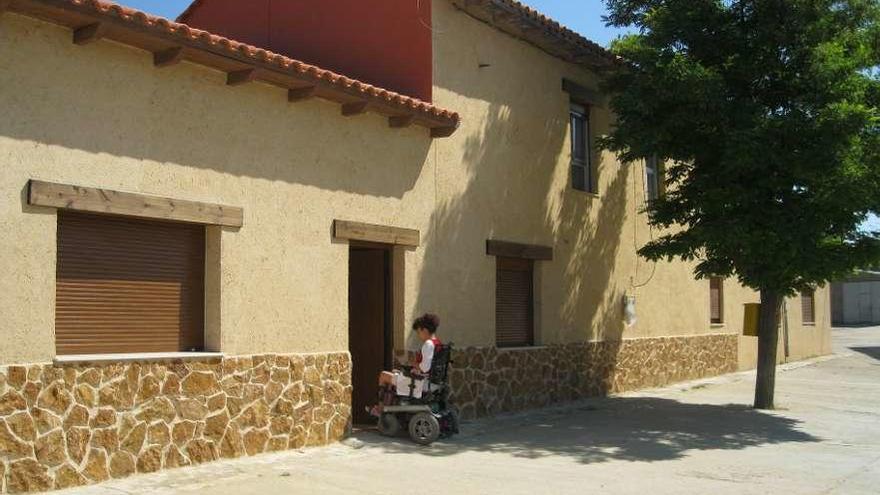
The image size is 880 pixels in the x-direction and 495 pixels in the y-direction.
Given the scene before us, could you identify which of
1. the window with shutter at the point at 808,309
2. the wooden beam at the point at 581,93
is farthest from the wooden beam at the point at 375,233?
the window with shutter at the point at 808,309

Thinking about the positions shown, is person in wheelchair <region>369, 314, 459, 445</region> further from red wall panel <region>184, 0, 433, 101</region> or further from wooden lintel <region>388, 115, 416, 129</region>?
red wall panel <region>184, 0, 433, 101</region>

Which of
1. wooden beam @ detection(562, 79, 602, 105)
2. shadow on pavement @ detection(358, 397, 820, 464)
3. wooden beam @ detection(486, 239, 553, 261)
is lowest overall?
shadow on pavement @ detection(358, 397, 820, 464)

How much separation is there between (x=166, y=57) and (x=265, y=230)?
2.16m

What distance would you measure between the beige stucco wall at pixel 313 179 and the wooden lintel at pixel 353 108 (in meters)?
0.13

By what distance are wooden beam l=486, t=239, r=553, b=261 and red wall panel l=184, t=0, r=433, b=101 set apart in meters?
2.54

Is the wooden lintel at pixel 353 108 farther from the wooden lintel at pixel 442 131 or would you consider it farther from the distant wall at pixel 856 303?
the distant wall at pixel 856 303

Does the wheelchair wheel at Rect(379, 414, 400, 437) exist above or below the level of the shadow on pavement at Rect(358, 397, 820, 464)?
above

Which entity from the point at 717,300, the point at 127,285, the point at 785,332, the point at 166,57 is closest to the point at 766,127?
the point at 166,57

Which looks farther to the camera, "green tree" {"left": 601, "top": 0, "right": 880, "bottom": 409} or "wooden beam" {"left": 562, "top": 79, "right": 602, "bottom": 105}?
"wooden beam" {"left": 562, "top": 79, "right": 602, "bottom": 105}

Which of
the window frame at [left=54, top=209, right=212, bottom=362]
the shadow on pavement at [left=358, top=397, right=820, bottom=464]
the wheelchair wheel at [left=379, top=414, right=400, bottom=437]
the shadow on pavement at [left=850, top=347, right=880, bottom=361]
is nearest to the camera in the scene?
the window frame at [left=54, top=209, right=212, bottom=362]

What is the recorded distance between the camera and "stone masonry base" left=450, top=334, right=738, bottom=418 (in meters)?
13.0

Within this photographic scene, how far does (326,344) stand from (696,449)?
4.81 m

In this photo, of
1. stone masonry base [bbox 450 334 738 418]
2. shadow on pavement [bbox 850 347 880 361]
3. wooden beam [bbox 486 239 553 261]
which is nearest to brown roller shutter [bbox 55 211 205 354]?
stone masonry base [bbox 450 334 738 418]

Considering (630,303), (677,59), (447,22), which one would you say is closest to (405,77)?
(447,22)
